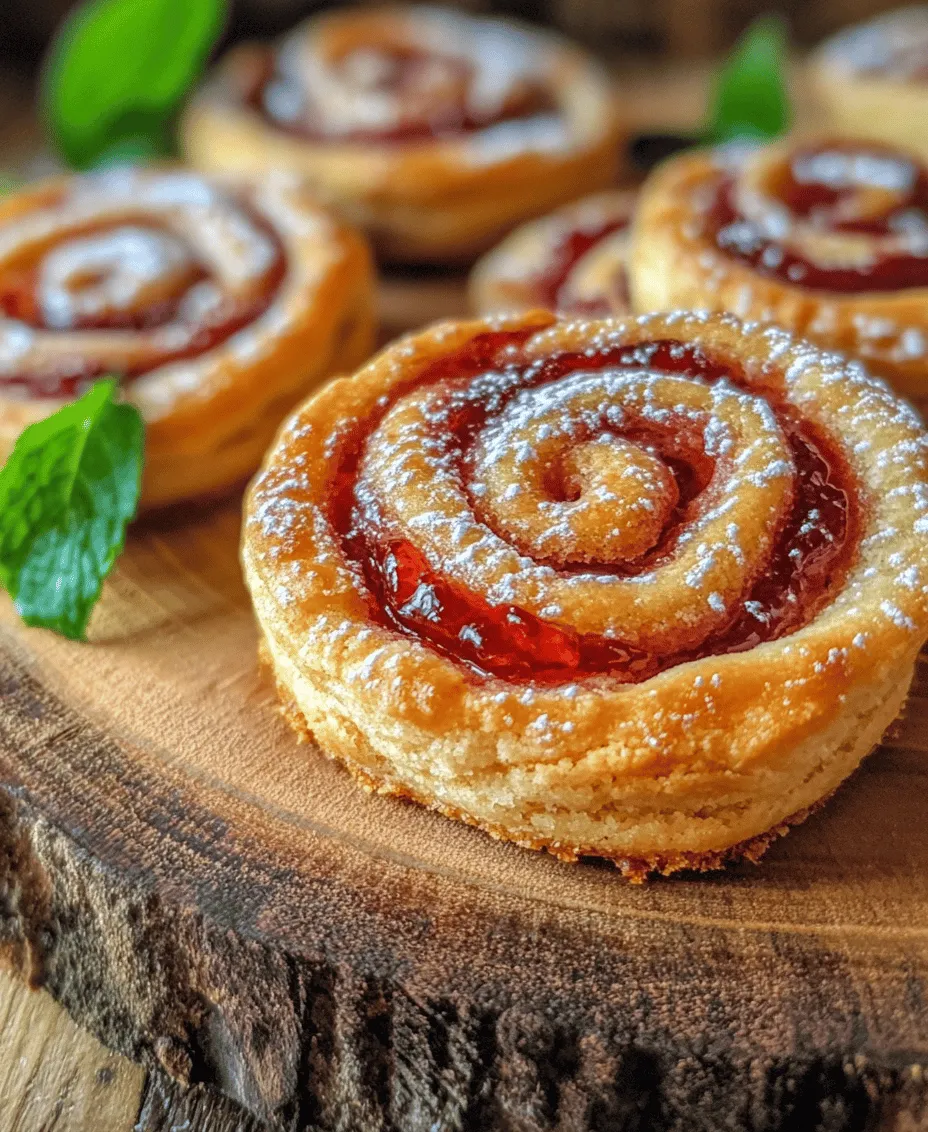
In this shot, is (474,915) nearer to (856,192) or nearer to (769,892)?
(769,892)

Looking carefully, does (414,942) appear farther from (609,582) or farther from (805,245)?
(805,245)

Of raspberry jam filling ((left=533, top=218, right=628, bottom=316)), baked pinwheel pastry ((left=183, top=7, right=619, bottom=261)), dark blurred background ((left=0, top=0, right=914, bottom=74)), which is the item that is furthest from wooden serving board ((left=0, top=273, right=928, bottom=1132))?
dark blurred background ((left=0, top=0, right=914, bottom=74))

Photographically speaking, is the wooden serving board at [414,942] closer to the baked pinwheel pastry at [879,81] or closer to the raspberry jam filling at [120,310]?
the raspberry jam filling at [120,310]

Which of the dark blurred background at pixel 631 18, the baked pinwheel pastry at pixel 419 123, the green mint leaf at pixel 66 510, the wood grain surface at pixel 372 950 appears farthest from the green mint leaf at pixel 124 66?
the wood grain surface at pixel 372 950

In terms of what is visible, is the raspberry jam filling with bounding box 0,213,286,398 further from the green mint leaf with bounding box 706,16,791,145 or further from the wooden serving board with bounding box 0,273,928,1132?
the green mint leaf with bounding box 706,16,791,145

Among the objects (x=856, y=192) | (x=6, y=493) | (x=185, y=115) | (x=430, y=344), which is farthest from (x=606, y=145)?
(x=6, y=493)

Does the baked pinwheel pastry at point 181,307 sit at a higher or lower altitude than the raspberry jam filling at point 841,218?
higher

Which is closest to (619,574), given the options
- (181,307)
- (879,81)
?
(181,307)
